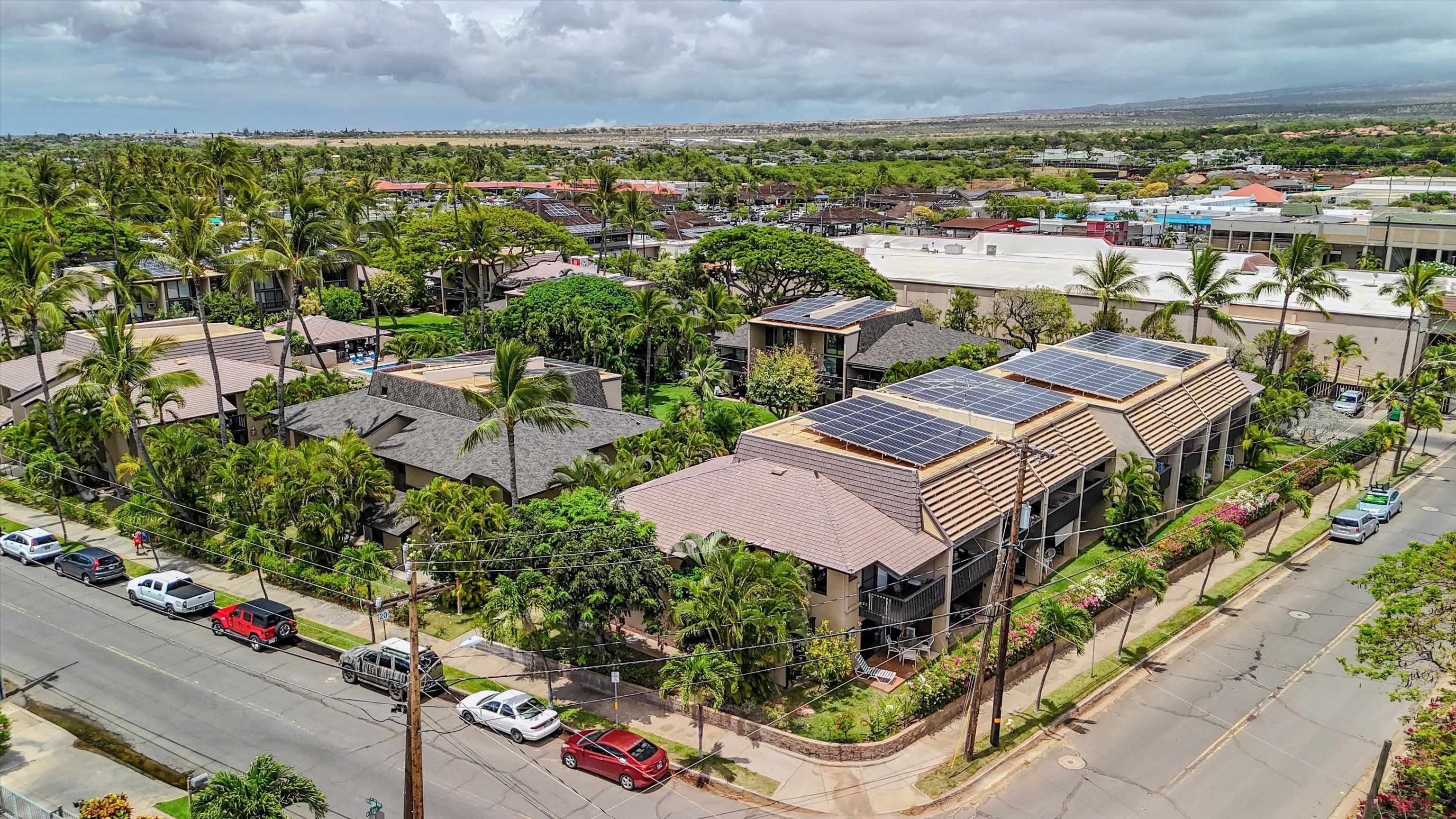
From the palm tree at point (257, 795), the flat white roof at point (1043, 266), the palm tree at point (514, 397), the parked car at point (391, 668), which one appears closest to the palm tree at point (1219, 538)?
the palm tree at point (514, 397)

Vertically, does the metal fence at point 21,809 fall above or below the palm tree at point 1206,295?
below

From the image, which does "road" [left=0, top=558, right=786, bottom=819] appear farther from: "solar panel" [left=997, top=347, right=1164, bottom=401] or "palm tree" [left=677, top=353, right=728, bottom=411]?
"solar panel" [left=997, top=347, right=1164, bottom=401]

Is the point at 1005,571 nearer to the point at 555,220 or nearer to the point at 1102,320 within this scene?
the point at 1102,320

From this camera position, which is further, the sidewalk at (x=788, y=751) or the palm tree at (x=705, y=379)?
the palm tree at (x=705, y=379)

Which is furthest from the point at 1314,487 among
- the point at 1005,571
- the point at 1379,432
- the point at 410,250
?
the point at 410,250

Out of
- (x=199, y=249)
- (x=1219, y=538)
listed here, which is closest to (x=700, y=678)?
(x=1219, y=538)

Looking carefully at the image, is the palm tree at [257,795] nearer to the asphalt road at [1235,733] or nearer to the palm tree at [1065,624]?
the asphalt road at [1235,733]

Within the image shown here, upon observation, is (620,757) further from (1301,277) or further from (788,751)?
(1301,277)
